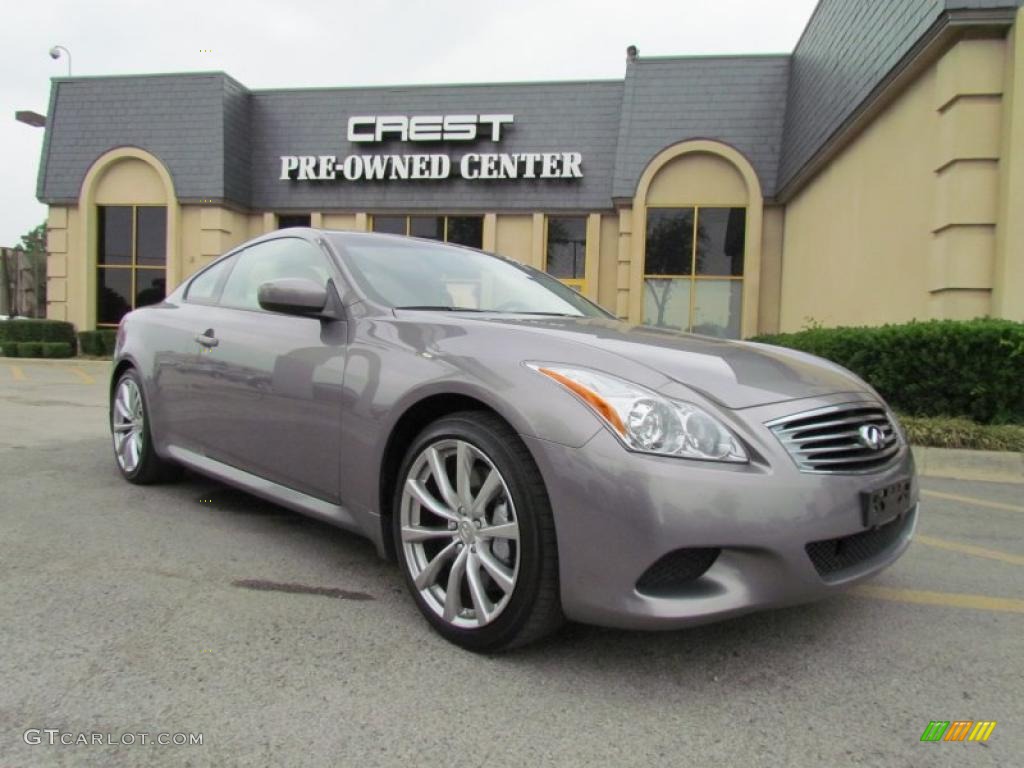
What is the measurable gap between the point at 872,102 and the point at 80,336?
1671cm

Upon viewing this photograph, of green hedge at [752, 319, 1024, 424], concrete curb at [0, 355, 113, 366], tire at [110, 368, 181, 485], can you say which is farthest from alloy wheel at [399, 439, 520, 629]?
concrete curb at [0, 355, 113, 366]

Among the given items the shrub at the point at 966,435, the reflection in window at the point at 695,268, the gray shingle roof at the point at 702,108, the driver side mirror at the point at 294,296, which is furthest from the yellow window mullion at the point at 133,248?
the shrub at the point at 966,435

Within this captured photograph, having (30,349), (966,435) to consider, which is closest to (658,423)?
(966,435)

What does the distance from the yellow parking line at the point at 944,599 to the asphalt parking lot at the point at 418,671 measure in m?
0.01

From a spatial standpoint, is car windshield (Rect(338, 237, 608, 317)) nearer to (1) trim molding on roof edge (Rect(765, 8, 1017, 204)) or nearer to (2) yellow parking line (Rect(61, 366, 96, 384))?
(1) trim molding on roof edge (Rect(765, 8, 1017, 204))

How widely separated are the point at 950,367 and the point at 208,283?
576 centimetres

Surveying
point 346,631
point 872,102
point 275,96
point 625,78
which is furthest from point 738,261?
point 346,631

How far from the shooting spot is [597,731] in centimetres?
191

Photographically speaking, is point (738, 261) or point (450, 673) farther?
point (738, 261)

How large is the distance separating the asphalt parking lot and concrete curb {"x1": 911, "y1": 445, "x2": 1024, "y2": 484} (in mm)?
2385

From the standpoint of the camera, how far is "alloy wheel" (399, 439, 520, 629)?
2.26m

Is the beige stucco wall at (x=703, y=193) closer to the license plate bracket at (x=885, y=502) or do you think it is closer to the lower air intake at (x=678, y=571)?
the license plate bracket at (x=885, y=502)

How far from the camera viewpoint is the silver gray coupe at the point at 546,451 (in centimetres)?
200

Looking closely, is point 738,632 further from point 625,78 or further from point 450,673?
point 625,78
